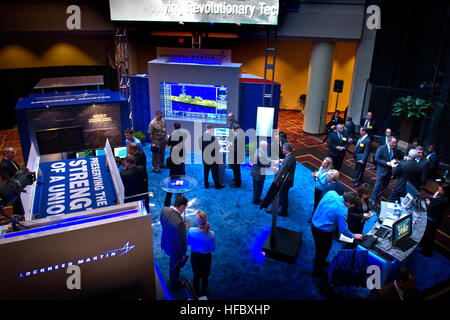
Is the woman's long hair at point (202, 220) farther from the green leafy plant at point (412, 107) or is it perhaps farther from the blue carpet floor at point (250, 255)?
the green leafy plant at point (412, 107)

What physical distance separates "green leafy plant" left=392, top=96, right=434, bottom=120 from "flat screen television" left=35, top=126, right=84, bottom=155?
7.53 metres

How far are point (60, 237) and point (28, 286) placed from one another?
1.07 feet

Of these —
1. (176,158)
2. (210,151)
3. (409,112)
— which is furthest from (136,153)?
(409,112)

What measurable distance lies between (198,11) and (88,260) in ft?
24.0

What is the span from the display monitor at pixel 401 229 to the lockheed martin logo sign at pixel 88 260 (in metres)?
3.28

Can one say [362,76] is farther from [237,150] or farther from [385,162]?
[237,150]

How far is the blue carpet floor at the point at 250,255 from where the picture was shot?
169 inches

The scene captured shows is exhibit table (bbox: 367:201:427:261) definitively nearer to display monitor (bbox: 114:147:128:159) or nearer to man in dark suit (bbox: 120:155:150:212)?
man in dark suit (bbox: 120:155:150:212)

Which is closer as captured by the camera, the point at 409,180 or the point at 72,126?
the point at 409,180

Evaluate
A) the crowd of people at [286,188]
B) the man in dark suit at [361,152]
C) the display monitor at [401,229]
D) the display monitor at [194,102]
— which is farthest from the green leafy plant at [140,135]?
the display monitor at [401,229]

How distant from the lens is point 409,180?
550 cm

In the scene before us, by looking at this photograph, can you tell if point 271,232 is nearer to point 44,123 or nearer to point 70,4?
point 44,123

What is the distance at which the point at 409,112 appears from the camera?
8016 millimetres
